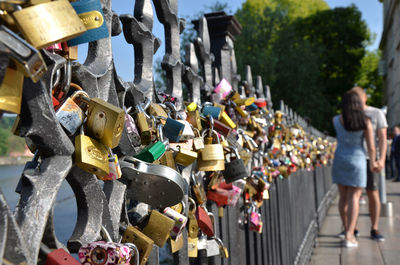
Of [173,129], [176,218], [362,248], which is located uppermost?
[173,129]

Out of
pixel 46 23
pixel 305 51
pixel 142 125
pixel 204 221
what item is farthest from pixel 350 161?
pixel 305 51

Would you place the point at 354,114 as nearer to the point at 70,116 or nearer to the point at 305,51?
the point at 70,116

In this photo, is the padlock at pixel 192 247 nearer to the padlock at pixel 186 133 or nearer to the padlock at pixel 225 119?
the padlock at pixel 186 133

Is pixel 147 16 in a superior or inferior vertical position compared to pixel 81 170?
superior

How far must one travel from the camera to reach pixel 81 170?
3.04 ft

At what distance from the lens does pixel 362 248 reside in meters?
4.69

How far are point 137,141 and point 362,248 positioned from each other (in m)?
4.10

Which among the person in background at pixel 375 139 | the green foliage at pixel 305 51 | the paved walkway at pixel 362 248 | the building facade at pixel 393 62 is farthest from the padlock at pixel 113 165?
the building facade at pixel 393 62

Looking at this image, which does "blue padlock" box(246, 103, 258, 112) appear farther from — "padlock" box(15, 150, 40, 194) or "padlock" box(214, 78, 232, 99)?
"padlock" box(15, 150, 40, 194)

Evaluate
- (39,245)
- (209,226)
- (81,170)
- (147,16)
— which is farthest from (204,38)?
(39,245)

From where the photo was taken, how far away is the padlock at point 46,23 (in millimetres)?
616

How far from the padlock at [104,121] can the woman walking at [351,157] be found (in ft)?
13.0

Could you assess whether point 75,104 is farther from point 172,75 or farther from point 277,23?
point 277,23

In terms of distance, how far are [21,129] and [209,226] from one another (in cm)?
95
